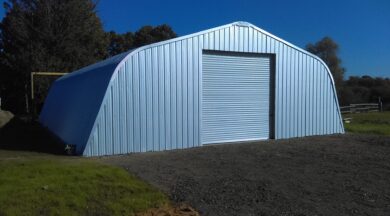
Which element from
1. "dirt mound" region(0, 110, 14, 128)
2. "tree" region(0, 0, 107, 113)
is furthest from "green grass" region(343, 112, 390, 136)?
"tree" region(0, 0, 107, 113)

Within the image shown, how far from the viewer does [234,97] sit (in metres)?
15.1

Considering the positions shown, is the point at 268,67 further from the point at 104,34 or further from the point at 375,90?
the point at 375,90

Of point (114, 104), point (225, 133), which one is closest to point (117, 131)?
point (114, 104)

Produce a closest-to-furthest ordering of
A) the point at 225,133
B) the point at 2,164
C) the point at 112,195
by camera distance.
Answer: the point at 112,195 → the point at 2,164 → the point at 225,133

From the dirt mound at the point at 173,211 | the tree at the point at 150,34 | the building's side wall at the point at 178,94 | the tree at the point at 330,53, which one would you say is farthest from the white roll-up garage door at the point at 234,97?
the tree at the point at 330,53

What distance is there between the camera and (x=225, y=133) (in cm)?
1481

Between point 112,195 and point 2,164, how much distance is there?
4.04 meters

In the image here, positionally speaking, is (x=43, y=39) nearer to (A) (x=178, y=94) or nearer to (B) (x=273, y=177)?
(A) (x=178, y=94)

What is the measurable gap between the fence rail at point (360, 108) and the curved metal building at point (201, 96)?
23.5m

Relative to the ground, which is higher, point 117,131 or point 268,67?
point 268,67

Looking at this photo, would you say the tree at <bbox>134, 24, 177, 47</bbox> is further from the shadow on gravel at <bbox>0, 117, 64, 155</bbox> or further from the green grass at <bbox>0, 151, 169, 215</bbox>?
the green grass at <bbox>0, 151, 169, 215</bbox>

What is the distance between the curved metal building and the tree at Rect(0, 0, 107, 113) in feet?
54.7

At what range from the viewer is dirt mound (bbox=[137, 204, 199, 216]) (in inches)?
253

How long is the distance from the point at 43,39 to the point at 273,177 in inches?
1129
